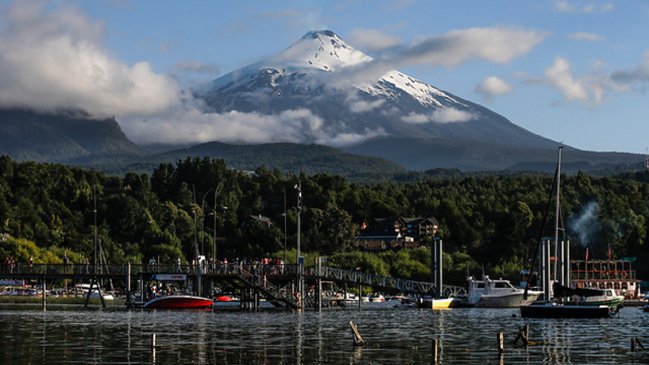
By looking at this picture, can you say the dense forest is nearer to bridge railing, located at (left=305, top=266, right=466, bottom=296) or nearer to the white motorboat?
the white motorboat

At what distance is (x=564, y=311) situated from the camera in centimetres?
8056

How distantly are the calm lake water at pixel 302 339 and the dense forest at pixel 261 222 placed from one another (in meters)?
60.5

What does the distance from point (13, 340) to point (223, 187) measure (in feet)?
402

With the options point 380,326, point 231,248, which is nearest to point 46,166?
point 231,248

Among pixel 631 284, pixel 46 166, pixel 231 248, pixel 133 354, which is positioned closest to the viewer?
pixel 133 354

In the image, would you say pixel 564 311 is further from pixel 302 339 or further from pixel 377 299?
pixel 377 299

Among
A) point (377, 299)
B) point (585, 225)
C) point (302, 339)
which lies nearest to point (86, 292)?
point (377, 299)

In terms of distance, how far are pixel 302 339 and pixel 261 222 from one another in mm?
102497

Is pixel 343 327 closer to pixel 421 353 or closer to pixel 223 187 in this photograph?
pixel 421 353

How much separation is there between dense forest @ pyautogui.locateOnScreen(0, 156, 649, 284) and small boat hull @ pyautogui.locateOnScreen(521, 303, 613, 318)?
2362 inches

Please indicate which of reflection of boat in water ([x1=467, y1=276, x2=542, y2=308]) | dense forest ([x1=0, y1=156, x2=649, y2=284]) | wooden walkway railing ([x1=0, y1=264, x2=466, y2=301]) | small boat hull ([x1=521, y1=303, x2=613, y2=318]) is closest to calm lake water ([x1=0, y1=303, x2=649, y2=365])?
small boat hull ([x1=521, y1=303, x2=613, y2=318])

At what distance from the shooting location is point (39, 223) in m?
144

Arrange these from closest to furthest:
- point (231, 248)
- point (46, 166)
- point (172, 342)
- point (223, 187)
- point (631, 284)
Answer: point (172, 342), point (631, 284), point (231, 248), point (46, 166), point (223, 187)

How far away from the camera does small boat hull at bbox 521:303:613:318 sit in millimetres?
80062
